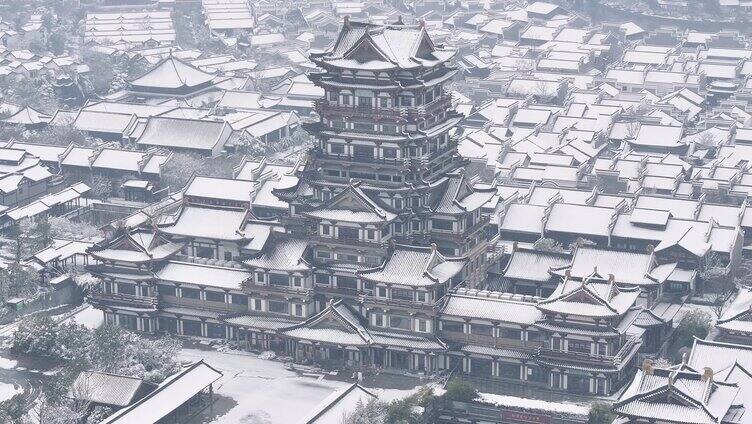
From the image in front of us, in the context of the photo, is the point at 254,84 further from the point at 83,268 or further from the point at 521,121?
the point at 83,268

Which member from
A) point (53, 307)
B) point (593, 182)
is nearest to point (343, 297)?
point (53, 307)

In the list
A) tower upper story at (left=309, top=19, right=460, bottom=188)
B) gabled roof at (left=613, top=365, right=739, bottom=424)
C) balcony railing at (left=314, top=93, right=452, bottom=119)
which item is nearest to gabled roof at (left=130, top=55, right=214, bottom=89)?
tower upper story at (left=309, top=19, right=460, bottom=188)

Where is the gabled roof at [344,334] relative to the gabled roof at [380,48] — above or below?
below

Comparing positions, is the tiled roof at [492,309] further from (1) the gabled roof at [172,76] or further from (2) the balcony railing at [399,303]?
(1) the gabled roof at [172,76]

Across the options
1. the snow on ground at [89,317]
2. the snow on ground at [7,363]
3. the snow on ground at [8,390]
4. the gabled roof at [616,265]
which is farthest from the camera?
the snow on ground at [89,317]

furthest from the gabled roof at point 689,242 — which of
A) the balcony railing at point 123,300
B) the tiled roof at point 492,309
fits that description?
the balcony railing at point 123,300

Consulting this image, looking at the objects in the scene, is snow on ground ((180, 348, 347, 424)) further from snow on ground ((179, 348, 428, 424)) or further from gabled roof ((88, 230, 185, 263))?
gabled roof ((88, 230, 185, 263))
